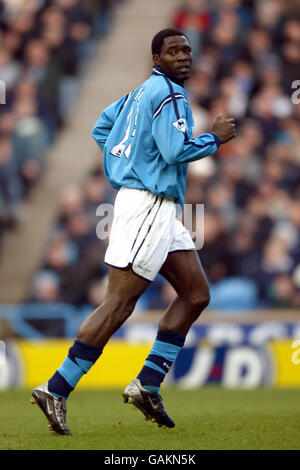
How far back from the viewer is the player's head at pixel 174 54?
6672 mm

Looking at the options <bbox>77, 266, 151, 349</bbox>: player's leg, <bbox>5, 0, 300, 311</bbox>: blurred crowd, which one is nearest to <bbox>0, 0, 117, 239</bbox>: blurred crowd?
<bbox>5, 0, 300, 311</bbox>: blurred crowd

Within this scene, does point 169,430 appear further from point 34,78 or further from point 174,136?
point 34,78

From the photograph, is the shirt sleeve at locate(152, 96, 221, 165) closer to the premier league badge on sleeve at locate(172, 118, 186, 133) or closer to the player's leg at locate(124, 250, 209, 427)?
the premier league badge on sleeve at locate(172, 118, 186, 133)

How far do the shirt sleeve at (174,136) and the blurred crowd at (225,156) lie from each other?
6.90 meters

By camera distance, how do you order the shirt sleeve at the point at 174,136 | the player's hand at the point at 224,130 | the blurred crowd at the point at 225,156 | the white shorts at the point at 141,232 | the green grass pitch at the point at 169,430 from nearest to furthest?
the green grass pitch at the point at 169,430
the shirt sleeve at the point at 174,136
the white shorts at the point at 141,232
the player's hand at the point at 224,130
the blurred crowd at the point at 225,156

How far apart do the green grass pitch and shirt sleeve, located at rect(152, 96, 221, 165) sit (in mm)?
1738

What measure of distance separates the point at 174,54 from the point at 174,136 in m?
0.64

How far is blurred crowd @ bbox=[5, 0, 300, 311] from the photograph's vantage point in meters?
13.5

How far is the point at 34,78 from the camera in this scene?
16828 millimetres

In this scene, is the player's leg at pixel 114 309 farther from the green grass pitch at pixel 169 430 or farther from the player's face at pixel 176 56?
the player's face at pixel 176 56

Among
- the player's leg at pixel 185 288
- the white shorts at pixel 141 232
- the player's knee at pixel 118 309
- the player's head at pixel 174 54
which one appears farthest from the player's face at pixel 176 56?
the player's knee at pixel 118 309

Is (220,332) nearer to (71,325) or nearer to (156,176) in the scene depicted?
(71,325)

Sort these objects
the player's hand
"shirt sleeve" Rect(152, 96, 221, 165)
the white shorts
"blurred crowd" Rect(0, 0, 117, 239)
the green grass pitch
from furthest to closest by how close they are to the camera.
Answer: "blurred crowd" Rect(0, 0, 117, 239)
the player's hand
the white shorts
"shirt sleeve" Rect(152, 96, 221, 165)
the green grass pitch
